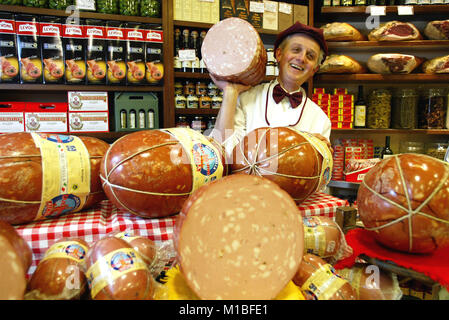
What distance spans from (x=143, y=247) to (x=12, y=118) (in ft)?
6.93

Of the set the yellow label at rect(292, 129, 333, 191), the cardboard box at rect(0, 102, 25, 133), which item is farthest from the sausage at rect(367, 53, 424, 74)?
the cardboard box at rect(0, 102, 25, 133)

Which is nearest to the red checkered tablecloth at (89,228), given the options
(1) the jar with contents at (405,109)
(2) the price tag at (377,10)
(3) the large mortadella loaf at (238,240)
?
(3) the large mortadella loaf at (238,240)

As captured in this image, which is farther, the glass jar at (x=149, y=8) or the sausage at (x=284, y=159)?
the glass jar at (x=149, y=8)

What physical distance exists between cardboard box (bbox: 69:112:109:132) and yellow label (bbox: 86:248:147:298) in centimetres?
207

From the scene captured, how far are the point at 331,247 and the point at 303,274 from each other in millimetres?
228

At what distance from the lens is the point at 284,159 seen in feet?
3.23

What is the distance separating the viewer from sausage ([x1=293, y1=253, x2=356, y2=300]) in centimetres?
67

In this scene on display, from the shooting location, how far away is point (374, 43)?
9.67ft

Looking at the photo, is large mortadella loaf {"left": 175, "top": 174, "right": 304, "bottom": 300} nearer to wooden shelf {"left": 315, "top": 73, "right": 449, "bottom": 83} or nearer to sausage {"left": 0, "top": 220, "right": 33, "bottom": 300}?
sausage {"left": 0, "top": 220, "right": 33, "bottom": 300}

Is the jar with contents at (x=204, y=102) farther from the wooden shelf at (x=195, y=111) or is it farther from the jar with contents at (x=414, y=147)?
the jar with contents at (x=414, y=147)

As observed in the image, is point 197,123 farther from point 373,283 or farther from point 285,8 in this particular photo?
point 373,283

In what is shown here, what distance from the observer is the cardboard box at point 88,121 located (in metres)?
2.39

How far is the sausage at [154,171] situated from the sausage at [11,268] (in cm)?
36
